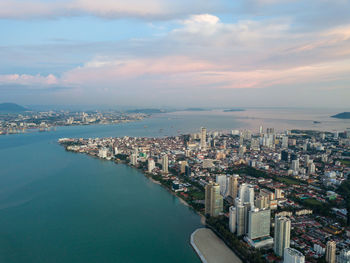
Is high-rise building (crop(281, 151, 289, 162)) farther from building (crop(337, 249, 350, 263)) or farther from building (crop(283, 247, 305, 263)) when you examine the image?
building (crop(283, 247, 305, 263))

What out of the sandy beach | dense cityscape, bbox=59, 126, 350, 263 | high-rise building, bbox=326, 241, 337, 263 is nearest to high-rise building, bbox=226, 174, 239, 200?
dense cityscape, bbox=59, 126, 350, 263

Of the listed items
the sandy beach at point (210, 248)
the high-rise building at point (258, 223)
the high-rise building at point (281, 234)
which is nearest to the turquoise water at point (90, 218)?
the sandy beach at point (210, 248)

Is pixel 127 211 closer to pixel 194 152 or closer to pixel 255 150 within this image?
pixel 194 152

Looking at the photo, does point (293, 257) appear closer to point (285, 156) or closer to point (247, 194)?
point (247, 194)

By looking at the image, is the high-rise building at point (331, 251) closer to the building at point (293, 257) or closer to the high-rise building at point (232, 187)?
the building at point (293, 257)

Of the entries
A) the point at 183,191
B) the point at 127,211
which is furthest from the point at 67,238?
the point at 183,191
